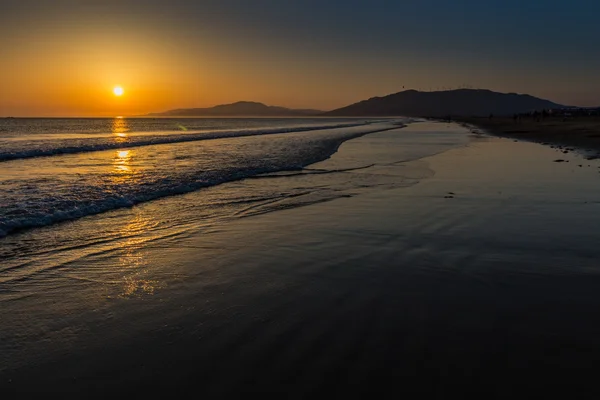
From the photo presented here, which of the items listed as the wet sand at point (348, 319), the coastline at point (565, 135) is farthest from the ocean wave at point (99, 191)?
the coastline at point (565, 135)

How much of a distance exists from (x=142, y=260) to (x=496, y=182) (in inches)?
473

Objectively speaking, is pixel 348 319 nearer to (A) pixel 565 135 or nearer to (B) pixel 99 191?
(B) pixel 99 191

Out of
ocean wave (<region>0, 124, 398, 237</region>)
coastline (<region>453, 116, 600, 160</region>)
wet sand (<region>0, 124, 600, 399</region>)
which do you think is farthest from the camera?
coastline (<region>453, 116, 600, 160</region>)

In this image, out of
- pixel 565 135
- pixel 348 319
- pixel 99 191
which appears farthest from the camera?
pixel 565 135

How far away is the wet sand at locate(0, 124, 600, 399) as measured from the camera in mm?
3592

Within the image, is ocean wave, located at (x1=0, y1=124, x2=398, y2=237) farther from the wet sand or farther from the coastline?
the coastline

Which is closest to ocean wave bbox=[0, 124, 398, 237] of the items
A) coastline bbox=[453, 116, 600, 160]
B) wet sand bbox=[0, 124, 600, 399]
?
wet sand bbox=[0, 124, 600, 399]

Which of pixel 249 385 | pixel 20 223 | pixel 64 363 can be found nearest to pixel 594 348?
pixel 249 385

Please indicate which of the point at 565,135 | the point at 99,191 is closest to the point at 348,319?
the point at 99,191

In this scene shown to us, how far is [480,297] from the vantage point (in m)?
5.28

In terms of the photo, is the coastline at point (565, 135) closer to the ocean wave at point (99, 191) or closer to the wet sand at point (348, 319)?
the ocean wave at point (99, 191)

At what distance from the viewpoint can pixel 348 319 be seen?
4.73 metres

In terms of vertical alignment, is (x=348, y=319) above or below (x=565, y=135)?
below

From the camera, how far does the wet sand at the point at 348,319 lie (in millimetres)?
3592
